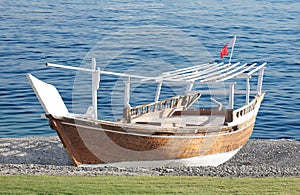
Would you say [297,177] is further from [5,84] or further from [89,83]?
[5,84]

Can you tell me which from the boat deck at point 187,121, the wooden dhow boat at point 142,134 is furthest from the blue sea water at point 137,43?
the wooden dhow boat at point 142,134

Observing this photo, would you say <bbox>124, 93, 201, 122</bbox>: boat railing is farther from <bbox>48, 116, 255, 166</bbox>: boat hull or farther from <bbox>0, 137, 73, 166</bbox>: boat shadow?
<bbox>0, 137, 73, 166</bbox>: boat shadow

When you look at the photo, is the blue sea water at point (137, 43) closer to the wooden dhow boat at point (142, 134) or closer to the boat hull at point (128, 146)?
the wooden dhow boat at point (142, 134)

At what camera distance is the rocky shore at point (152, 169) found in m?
14.5

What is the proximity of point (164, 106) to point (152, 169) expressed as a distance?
4058 mm

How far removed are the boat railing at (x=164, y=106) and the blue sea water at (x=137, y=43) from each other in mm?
5804

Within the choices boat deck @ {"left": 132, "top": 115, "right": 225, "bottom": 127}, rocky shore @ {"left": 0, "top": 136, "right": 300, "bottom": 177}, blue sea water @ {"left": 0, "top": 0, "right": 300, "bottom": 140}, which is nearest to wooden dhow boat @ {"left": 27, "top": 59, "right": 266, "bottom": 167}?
boat deck @ {"left": 132, "top": 115, "right": 225, "bottom": 127}

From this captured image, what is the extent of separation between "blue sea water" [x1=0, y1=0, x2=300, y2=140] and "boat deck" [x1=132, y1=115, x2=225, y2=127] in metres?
6.88

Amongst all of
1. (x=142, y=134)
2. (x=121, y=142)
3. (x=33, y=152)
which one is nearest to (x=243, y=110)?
(x=142, y=134)

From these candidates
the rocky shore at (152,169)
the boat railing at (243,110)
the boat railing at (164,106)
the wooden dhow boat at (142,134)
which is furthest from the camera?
the boat railing at (243,110)

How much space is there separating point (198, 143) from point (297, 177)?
3.10m

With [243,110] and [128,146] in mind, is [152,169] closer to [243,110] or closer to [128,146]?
[128,146]

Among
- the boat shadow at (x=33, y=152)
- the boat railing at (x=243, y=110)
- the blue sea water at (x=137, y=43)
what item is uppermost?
the boat railing at (x=243, y=110)

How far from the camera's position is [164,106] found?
19.5m
